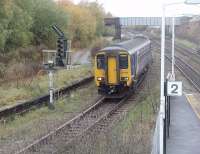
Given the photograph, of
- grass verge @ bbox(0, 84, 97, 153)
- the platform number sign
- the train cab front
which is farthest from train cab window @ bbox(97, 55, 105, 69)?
the platform number sign

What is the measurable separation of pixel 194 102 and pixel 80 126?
7.96 metres

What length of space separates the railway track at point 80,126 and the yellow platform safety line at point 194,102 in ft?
10.1

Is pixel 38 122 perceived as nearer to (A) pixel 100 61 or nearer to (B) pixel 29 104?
(B) pixel 29 104

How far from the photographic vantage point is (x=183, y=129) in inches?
758

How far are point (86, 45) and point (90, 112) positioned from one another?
154ft

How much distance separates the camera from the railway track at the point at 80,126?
16250 mm

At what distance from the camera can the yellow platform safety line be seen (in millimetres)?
23516

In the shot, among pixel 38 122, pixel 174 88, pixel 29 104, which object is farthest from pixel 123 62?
pixel 174 88

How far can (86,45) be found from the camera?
230ft

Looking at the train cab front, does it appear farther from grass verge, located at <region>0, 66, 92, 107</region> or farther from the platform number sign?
the platform number sign

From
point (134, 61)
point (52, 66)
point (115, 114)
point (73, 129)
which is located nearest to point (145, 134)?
point (73, 129)

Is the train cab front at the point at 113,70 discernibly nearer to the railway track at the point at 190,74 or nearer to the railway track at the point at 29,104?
the railway track at the point at 29,104

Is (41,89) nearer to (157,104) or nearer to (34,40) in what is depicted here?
(157,104)

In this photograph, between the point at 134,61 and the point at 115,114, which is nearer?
the point at 115,114
